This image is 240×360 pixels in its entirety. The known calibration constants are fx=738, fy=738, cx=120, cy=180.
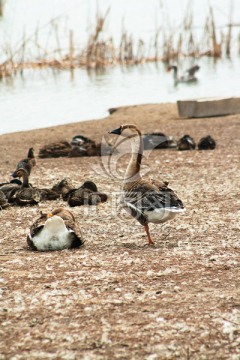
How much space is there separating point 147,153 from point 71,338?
879 centimetres

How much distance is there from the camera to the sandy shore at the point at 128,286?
17.7ft

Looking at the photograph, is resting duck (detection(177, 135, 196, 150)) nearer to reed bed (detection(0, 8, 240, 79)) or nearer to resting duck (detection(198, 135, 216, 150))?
resting duck (detection(198, 135, 216, 150))

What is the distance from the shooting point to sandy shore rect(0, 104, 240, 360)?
541 centimetres

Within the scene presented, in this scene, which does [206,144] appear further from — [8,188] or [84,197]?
[8,188]

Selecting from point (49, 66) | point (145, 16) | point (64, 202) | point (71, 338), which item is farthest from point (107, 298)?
point (145, 16)

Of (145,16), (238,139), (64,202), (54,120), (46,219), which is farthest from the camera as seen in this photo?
(145,16)

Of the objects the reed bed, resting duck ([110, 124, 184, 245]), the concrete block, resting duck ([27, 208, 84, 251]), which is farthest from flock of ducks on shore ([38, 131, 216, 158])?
the reed bed

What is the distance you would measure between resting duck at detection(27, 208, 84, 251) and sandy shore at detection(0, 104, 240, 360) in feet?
0.41

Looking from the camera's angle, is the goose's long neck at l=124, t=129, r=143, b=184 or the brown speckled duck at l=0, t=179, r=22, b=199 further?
the brown speckled duck at l=0, t=179, r=22, b=199

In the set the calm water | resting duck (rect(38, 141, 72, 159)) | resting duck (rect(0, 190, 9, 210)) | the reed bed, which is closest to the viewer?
resting duck (rect(0, 190, 9, 210))

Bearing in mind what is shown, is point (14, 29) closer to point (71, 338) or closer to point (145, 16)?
point (145, 16)

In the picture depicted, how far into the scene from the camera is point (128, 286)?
6527 millimetres

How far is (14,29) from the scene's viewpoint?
38.6m

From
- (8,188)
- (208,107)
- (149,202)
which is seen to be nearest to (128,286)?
(149,202)
